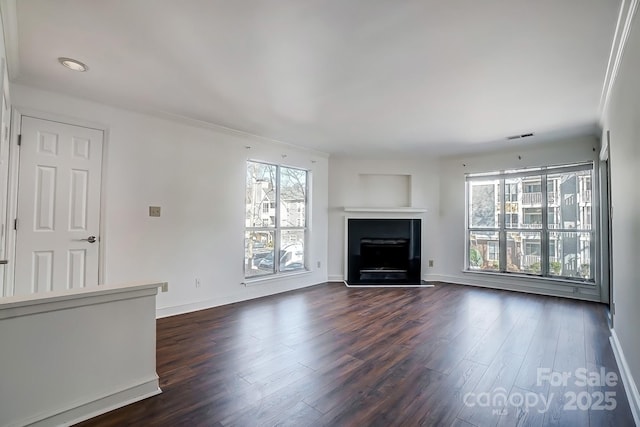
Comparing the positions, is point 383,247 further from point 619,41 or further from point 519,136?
point 619,41

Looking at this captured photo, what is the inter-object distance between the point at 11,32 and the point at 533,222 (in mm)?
6463

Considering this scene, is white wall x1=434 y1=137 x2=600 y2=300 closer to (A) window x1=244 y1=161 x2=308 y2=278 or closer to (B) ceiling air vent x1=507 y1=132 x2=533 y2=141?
(B) ceiling air vent x1=507 y1=132 x2=533 y2=141

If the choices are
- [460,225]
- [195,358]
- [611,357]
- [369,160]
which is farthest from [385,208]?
[195,358]

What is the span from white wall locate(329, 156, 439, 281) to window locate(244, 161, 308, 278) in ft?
2.24

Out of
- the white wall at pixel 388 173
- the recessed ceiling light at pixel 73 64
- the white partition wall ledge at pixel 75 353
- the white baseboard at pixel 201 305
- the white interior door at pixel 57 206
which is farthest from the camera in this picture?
the white wall at pixel 388 173

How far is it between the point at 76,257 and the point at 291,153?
3.17 meters

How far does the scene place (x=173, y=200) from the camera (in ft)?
11.6

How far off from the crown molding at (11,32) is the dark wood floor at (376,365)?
2.47 meters

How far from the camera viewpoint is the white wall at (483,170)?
4375 mm

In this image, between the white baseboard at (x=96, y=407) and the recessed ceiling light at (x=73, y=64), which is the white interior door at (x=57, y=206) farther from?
the white baseboard at (x=96, y=407)

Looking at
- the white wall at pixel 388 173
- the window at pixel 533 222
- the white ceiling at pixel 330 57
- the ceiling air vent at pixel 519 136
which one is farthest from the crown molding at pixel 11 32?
the window at pixel 533 222

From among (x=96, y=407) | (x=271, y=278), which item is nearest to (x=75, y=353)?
(x=96, y=407)

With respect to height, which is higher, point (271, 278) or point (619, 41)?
point (619, 41)

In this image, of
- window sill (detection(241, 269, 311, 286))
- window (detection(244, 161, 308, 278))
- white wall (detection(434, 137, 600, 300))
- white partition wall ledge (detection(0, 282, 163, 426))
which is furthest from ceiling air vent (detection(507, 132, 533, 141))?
white partition wall ledge (detection(0, 282, 163, 426))
